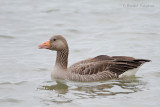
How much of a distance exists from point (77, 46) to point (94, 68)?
15.8 feet

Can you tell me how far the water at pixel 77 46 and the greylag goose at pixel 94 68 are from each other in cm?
25

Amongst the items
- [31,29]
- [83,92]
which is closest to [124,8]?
[31,29]

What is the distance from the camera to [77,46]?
17.6 metres

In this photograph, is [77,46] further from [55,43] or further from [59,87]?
[59,87]

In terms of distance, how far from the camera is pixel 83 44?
18.0 m

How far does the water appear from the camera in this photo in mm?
11492

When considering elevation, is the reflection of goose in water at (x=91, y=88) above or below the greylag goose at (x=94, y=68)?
below

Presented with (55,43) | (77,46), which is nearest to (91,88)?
(55,43)

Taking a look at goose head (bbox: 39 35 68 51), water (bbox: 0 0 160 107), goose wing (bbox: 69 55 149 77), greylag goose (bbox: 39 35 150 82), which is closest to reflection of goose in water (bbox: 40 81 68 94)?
water (bbox: 0 0 160 107)

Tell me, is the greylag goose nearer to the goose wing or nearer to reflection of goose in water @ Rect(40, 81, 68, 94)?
the goose wing

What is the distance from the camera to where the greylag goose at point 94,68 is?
42.3ft

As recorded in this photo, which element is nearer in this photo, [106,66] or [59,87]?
[59,87]

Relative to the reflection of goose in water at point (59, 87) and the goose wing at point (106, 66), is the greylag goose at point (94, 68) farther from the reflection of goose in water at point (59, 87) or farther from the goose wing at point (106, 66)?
the reflection of goose in water at point (59, 87)

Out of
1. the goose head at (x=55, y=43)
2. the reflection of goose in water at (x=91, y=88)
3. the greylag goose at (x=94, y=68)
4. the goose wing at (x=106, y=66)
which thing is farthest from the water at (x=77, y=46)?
the goose head at (x=55, y=43)
